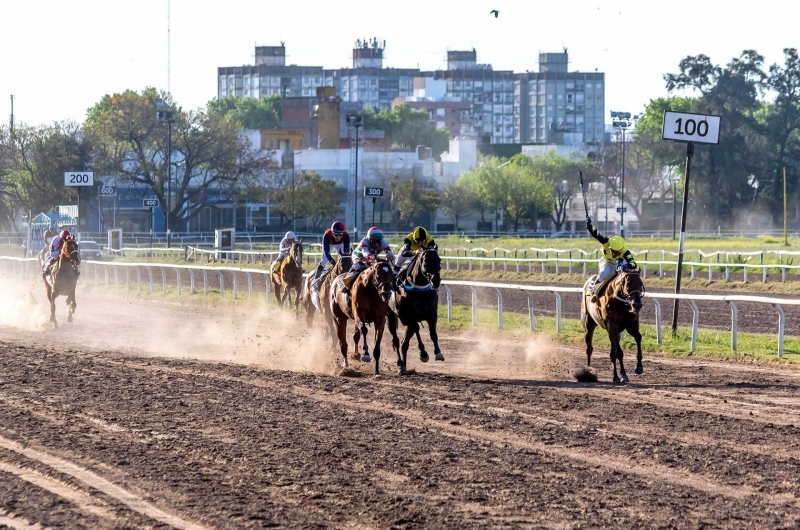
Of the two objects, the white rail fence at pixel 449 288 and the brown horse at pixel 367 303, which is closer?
the brown horse at pixel 367 303

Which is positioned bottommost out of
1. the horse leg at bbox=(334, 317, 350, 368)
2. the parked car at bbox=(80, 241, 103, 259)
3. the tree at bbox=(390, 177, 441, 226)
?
the parked car at bbox=(80, 241, 103, 259)

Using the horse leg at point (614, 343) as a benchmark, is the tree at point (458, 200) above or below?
above

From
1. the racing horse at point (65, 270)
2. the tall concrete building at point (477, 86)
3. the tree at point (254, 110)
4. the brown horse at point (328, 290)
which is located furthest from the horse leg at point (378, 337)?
the tall concrete building at point (477, 86)

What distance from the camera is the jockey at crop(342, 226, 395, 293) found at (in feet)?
46.8

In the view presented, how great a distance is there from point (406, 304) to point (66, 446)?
5739mm

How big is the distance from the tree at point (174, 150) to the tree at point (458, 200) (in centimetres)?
1721

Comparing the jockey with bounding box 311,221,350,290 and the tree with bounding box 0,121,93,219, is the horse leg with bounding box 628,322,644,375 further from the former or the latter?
the tree with bounding box 0,121,93,219

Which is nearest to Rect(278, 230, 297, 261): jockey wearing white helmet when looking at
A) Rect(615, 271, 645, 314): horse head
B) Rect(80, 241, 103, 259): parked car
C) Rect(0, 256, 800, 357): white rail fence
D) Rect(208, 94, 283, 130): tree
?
Rect(0, 256, 800, 357): white rail fence

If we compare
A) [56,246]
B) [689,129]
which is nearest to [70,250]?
[56,246]

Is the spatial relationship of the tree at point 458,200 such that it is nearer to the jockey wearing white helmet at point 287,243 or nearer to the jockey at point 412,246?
the jockey wearing white helmet at point 287,243

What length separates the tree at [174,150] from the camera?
73750mm

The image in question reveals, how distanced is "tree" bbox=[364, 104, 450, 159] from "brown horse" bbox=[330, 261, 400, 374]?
4661 inches

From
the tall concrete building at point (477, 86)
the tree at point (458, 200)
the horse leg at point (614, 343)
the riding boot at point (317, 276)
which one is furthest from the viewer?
the tall concrete building at point (477, 86)

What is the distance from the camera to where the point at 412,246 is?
47.4 feet
